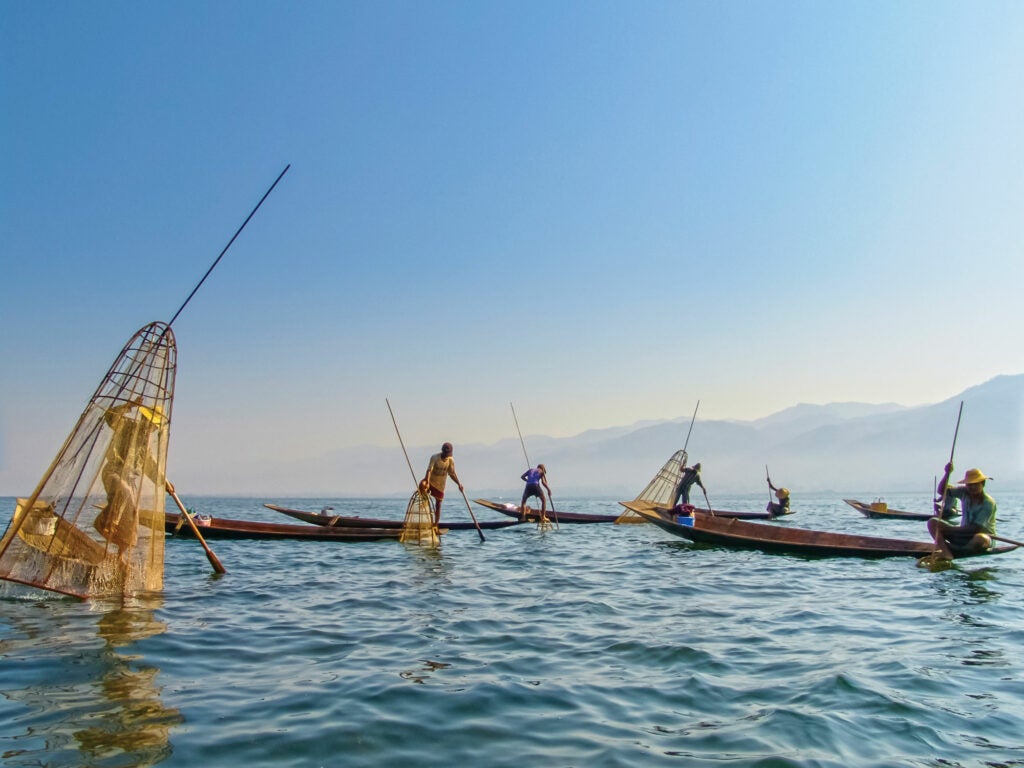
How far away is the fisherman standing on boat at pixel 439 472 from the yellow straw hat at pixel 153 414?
993 cm

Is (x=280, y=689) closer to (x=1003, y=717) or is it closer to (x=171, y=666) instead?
(x=171, y=666)

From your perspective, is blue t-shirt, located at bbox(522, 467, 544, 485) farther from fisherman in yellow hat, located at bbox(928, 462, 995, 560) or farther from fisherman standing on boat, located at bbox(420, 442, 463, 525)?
fisherman in yellow hat, located at bbox(928, 462, 995, 560)

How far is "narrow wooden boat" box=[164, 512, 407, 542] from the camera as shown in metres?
19.1

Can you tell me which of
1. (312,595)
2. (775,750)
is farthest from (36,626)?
(775,750)

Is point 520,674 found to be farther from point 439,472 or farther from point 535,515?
point 535,515

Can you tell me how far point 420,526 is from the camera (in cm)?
1848

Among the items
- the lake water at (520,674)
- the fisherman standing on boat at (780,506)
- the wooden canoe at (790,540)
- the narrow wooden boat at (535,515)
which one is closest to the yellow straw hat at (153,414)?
the lake water at (520,674)

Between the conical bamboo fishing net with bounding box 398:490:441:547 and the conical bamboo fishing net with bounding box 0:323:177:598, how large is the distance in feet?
28.1

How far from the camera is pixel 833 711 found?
5.21 m

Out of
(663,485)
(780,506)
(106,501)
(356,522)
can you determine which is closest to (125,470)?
(106,501)

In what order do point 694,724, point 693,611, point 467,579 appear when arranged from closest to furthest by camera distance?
point 694,724 → point 693,611 → point 467,579

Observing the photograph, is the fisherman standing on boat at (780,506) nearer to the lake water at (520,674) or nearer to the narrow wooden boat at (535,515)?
the narrow wooden boat at (535,515)

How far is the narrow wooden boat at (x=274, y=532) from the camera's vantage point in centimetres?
1912

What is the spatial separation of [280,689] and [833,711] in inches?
175
